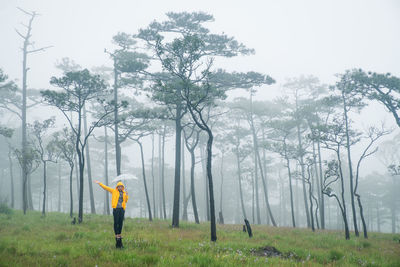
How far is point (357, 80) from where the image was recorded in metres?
17.1

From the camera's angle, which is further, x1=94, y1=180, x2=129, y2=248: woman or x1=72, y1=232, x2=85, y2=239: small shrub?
x1=72, y1=232, x2=85, y2=239: small shrub

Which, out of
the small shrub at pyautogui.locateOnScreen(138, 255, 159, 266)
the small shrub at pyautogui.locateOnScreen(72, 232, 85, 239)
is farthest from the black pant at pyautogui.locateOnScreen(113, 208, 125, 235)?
the small shrub at pyautogui.locateOnScreen(72, 232, 85, 239)

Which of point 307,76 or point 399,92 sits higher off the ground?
point 307,76

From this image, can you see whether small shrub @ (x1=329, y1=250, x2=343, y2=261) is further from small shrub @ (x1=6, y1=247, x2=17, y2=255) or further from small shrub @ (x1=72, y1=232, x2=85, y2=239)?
small shrub @ (x1=6, y1=247, x2=17, y2=255)

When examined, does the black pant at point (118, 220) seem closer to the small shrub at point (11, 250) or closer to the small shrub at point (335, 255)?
the small shrub at point (11, 250)

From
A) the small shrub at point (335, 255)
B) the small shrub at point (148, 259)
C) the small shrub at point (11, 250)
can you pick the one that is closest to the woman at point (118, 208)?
the small shrub at point (148, 259)

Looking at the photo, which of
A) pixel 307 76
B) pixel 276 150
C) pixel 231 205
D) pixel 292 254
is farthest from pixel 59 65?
pixel 231 205

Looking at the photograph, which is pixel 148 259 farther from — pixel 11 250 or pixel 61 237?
pixel 61 237

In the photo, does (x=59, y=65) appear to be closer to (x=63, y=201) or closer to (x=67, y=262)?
(x=67, y=262)

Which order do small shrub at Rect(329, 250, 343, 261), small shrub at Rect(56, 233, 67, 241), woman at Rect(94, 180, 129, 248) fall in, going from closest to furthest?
1. woman at Rect(94, 180, 129, 248)
2. small shrub at Rect(329, 250, 343, 261)
3. small shrub at Rect(56, 233, 67, 241)

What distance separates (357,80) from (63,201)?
65.5 meters

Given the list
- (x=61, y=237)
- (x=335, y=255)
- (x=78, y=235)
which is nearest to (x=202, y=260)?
(x=335, y=255)

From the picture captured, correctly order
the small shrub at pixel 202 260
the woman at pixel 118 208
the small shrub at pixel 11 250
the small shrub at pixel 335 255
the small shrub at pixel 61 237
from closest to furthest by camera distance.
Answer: the small shrub at pixel 202 260 → the small shrub at pixel 11 250 → the woman at pixel 118 208 → the small shrub at pixel 335 255 → the small shrub at pixel 61 237

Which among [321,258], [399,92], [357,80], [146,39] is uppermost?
[146,39]
